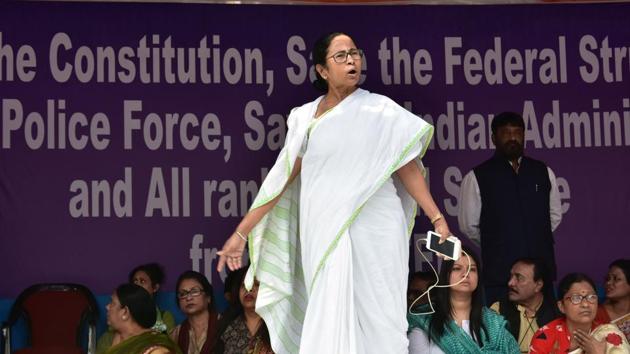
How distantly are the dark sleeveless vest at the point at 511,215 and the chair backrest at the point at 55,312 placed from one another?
8.02ft

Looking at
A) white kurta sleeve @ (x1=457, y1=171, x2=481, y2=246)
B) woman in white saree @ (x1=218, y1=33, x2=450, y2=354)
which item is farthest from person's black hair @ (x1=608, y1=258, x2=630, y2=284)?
woman in white saree @ (x1=218, y1=33, x2=450, y2=354)

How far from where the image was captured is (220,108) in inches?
389

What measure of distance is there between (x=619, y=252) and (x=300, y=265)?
370cm

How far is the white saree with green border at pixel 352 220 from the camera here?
21.3ft

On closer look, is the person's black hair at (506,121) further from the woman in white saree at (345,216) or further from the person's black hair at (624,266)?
the woman in white saree at (345,216)

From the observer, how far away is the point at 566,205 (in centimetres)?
1005

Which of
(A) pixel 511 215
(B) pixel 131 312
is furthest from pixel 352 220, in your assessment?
(A) pixel 511 215

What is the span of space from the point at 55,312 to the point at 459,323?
9.36 ft

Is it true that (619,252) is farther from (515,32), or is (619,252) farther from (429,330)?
(429,330)

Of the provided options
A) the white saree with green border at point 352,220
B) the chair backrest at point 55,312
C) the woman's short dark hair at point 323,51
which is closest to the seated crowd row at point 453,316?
the chair backrest at point 55,312

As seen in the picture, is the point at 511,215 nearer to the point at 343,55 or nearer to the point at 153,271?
the point at 153,271

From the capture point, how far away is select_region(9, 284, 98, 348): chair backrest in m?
9.12

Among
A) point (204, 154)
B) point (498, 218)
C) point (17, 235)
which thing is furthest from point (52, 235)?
point (498, 218)

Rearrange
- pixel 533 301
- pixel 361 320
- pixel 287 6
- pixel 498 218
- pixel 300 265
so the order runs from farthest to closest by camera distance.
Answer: pixel 287 6 < pixel 498 218 < pixel 533 301 < pixel 300 265 < pixel 361 320
